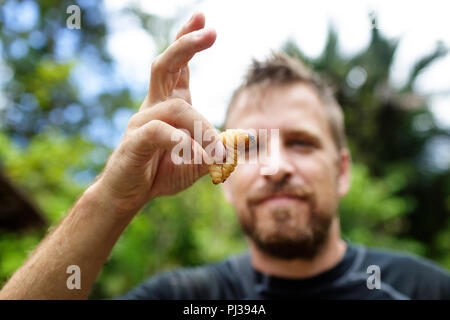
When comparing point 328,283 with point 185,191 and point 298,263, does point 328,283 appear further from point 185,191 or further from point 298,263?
point 185,191

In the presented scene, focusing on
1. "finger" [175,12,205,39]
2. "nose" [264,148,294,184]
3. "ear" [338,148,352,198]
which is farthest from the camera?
"ear" [338,148,352,198]

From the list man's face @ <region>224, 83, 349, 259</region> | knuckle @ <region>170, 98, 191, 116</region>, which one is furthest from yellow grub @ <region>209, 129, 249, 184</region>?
man's face @ <region>224, 83, 349, 259</region>

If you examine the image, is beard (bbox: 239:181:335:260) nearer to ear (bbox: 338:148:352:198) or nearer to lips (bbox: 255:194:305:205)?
lips (bbox: 255:194:305:205)

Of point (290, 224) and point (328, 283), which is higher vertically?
point (290, 224)

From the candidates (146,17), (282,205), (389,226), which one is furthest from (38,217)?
(389,226)

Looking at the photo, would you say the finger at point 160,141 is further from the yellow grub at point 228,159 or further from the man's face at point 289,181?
the man's face at point 289,181

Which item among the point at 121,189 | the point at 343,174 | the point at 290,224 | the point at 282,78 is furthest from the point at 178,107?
the point at 343,174
